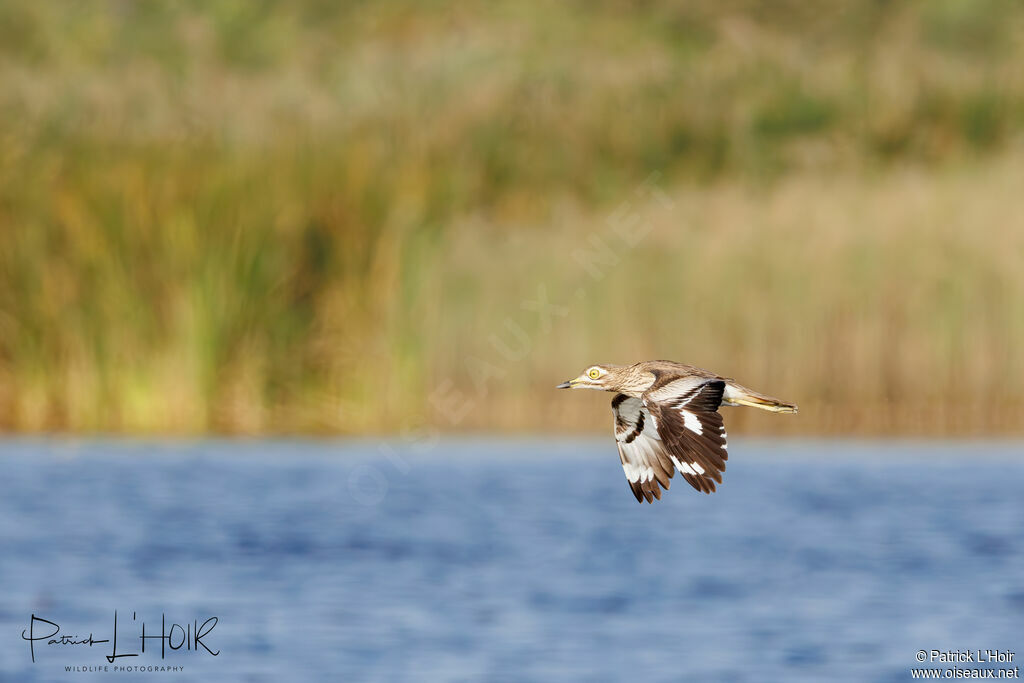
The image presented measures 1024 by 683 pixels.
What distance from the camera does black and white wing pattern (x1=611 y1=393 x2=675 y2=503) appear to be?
18.9 ft

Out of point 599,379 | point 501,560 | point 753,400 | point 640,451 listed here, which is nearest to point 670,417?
point 753,400

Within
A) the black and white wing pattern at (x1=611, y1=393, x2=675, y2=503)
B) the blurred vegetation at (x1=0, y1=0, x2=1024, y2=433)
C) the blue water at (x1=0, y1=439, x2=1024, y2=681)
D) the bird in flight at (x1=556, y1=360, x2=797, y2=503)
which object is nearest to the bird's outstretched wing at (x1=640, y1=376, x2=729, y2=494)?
the bird in flight at (x1=556, y1=360, x2=797, y2=503)

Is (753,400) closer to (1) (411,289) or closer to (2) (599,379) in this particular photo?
(2) (599,379)

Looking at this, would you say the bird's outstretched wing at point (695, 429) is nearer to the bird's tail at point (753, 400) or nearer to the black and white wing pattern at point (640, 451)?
the bird's tail at point (753, 400)

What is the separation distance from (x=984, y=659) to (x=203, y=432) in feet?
24.3

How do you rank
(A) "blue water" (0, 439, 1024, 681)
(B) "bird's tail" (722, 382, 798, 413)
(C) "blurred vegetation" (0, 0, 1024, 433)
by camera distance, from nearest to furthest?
(B) "bird's tail" (722, 382, 798, 413) < (A) "blue water" (0, 439, 1024, 681) < (C) "blurred vegetation" (0, 0, 1024, 433)

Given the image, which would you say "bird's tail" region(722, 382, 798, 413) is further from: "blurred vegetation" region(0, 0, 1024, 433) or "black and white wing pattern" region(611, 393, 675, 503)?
"blurred vegetation" region(0, 0, 1024, 433)

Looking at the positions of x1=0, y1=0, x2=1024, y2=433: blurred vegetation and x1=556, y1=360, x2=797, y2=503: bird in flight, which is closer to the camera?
x1=556, y1=360, x2=797, y2=503: bird in flight

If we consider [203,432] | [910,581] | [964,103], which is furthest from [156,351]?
[964,103]

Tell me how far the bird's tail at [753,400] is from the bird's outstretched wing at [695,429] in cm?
8

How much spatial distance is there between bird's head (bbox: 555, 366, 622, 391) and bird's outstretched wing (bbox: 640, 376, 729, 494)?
0.39 metres

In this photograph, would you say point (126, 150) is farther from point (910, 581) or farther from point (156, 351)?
point (910, 581)

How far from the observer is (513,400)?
14.4 metres

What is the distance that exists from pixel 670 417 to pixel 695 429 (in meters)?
0.08
